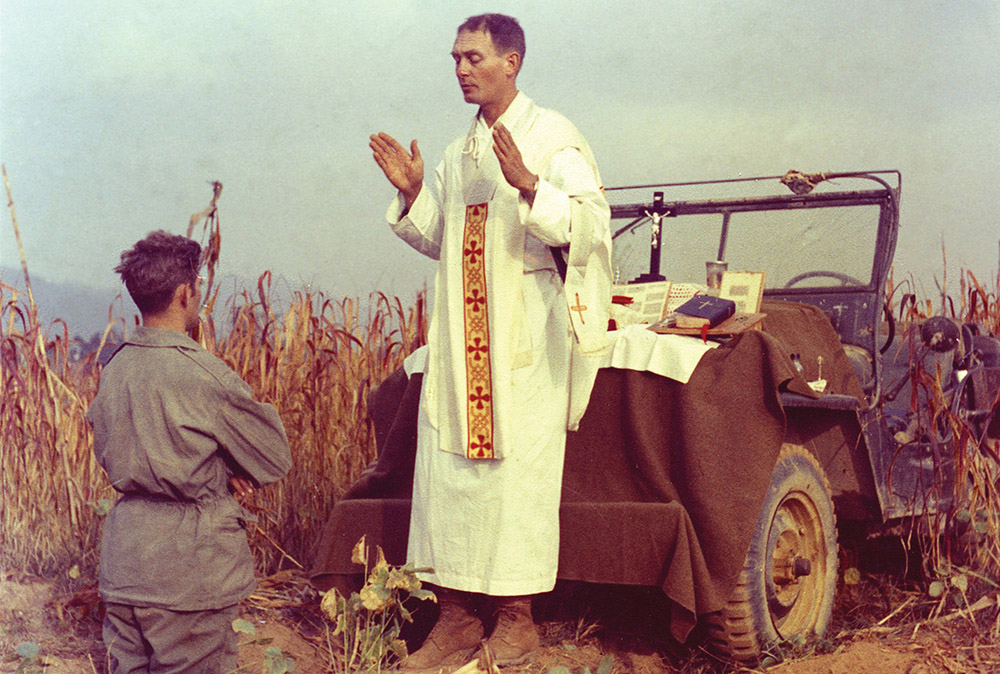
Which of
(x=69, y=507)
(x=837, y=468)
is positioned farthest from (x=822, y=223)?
(x=69, y=507)

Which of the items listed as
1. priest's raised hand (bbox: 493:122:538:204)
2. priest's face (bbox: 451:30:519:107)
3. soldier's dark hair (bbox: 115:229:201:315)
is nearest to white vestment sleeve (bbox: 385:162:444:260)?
priest's face (bbox: 451:30:519:107)

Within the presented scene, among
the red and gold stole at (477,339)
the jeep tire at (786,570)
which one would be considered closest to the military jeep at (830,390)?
the jeep tire at (786,570)

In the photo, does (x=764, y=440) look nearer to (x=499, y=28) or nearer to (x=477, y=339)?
(x=477, y=339)

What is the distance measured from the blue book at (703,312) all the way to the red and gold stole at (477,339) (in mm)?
905

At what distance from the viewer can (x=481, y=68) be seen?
4.07m

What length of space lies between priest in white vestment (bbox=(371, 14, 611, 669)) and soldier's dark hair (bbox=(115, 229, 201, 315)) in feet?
3.80

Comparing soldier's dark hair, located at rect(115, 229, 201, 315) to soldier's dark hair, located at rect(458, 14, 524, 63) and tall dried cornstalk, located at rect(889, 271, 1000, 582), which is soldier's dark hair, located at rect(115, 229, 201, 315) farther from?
tall dried cornstalk, located at rect(889, 271, 1000, 582)

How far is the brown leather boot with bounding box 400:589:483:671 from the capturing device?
407 centimetres

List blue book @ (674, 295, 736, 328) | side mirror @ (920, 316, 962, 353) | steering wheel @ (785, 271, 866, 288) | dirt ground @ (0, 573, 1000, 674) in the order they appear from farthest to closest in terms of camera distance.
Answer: steering wheel @ (785, 271, 866, 288) < side mirror @ (920, 316, 962, 353) < blue book @ (674, 295, 736, 328) < dirt ground @ (0, 573, 1000, 674)

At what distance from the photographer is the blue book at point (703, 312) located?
456 cm

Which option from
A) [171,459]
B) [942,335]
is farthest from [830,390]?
[171,459]

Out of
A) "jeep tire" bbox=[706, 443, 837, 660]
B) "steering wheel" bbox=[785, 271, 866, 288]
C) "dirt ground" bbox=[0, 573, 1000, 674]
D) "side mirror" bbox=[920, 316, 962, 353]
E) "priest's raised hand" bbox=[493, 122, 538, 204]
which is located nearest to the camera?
"priest's raised hand" bbox=[493, 122, 538, 204]

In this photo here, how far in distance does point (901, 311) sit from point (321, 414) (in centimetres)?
298

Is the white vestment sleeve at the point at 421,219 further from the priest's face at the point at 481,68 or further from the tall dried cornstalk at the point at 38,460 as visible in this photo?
the tall dried cornstalk at the point at 38,460
